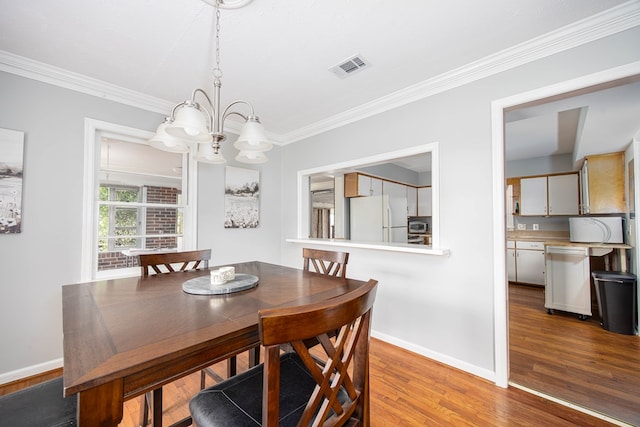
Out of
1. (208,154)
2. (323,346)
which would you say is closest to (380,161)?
(208,154)

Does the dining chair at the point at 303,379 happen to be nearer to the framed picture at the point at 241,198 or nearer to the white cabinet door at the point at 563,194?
the framed picture at the point at 241,198

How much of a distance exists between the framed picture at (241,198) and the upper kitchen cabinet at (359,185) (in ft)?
4.92

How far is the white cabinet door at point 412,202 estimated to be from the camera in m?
5.90

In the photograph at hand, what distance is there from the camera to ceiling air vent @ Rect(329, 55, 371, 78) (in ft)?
6.59

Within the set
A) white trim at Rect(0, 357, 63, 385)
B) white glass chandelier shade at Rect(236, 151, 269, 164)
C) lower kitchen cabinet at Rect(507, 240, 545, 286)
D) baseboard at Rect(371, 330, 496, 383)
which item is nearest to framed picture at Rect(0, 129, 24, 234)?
white trim at Rect(0, 357, 63, 385)

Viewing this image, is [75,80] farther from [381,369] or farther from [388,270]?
[381,369]

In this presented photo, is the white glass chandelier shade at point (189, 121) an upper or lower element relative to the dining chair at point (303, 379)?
upper

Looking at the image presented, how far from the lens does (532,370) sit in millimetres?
2092

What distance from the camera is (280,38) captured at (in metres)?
1.77

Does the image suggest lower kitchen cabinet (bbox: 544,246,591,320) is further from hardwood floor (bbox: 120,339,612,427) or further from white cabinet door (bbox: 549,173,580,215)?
hardwood floor (bbox: 120,339,612,427)

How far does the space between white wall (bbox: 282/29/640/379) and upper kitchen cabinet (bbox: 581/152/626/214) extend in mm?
2873

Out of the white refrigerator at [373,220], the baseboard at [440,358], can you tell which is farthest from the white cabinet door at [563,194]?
the baseboard at [440,358]

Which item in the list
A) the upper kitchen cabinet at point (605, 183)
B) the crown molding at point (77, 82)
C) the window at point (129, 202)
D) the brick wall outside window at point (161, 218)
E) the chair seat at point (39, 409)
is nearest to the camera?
the chair seat at point (39, 409)

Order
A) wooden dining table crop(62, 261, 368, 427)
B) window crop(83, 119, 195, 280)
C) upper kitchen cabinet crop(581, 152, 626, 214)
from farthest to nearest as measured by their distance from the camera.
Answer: upper kitchen cabinet crop(581, 152, 626, 214)
window crop(83, 119, 195, 280)
wooden dining table crop(62, 261, 368, 427)
